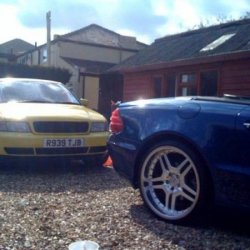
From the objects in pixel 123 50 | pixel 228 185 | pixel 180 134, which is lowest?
pixel 228 185

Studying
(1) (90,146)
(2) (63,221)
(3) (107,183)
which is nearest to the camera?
(2) (63,221)

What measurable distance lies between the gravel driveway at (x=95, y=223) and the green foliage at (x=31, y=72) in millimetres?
18664

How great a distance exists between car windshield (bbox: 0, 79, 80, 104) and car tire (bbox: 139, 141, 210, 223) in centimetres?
327

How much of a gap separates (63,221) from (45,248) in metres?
0.61

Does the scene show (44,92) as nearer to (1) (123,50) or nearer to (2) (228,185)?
(2) (228,185)

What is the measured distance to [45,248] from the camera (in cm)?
301

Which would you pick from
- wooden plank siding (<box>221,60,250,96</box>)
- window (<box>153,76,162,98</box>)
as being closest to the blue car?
wooden plank siding (<box>221,60,250,96</box>)

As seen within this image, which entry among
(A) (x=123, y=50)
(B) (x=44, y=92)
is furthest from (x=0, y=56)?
(B) (x=44, y=92)

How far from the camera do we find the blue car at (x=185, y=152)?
3.31 metres

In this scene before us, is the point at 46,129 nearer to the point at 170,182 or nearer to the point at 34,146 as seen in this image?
the point at 34,146

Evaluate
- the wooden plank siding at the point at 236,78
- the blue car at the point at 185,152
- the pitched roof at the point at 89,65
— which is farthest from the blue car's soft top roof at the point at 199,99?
the pitched roof at the point at 89,65

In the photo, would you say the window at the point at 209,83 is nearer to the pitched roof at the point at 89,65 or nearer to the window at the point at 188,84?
the window at the point at 188,84

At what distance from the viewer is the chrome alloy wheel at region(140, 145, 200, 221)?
3602 mm

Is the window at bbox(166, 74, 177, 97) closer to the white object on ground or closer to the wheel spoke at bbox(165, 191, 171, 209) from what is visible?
the wheel spoke at bbox(165, 191, 171, 209)
